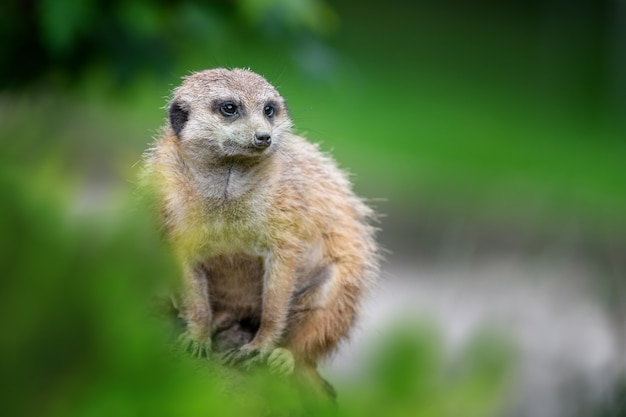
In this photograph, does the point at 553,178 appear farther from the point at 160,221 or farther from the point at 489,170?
the point at 160,221

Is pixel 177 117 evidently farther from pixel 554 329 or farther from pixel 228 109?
pixel 554 329

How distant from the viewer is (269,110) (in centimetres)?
312

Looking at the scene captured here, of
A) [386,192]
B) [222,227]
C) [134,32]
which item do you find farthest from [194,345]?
[386,192]

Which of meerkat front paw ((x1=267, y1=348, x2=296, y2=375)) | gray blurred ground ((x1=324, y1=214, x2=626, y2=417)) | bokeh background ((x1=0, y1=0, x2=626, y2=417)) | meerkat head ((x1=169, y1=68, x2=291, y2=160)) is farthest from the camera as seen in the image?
gray blurred ground ((x1=324, y1=214, x2=626, y2=417))

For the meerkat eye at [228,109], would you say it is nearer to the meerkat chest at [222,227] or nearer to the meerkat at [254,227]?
the meerkat at [254,227]

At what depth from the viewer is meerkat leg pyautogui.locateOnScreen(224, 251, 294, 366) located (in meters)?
Result: 3.52

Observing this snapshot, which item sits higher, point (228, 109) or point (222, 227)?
point (228, 109)

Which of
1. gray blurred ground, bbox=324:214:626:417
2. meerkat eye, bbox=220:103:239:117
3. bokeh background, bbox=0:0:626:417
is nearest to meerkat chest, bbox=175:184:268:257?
meerkat eye, bbox=220:103:239:117

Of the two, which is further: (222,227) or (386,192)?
(386,192)

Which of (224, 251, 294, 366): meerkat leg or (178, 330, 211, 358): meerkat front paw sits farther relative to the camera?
(224, 251, 294, 366): meerkat leg

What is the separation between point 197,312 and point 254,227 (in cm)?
29

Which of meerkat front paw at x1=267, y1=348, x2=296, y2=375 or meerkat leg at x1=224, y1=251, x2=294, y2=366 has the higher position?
meerkat leg at x1=224, y1=251, x2=294, y2=366

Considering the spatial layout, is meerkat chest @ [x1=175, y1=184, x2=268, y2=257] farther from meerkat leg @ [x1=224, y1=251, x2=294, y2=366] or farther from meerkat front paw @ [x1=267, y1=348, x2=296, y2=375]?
meerkat front paw @ [x1=267, y1=348, x2=296, y2=375]

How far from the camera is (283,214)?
3.55m
